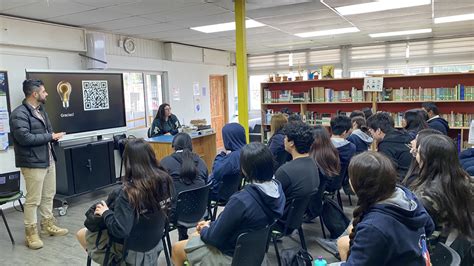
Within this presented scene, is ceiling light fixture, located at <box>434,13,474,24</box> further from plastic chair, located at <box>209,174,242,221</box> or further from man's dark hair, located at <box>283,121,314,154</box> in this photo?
plastic chair, located at <box>209,174,242,221</box>

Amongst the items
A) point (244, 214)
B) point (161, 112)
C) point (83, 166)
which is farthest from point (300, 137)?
point (161, 112)

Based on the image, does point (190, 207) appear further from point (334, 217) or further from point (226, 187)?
point (334, 217)

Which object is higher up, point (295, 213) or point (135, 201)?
point (135, 201)

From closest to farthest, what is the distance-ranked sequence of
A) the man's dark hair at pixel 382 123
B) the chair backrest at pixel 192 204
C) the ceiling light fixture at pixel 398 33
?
1. the chair backrest at pixel 192 204
2. the man's dark hair at pixel 382 123
3. the ceiling light fixture at pixel 398 33

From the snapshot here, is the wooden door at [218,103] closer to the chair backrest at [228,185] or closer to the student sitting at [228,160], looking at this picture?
the student sitting at [228,160]

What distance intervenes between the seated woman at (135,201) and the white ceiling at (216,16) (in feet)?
9.09

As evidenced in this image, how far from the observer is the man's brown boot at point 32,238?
350cm

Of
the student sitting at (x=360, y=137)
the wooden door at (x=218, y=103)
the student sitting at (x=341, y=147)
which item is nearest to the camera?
the student sitting at (x=341, y=147)

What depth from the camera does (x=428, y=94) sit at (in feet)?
19.2

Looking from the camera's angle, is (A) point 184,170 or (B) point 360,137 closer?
(A) point 184,170

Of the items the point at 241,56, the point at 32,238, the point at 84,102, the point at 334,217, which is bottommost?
the point at 32,238

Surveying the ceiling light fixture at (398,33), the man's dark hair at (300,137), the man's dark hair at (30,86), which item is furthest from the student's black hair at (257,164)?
the ceiling light fixture at (398,33)

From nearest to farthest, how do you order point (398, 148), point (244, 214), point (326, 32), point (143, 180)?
point (244, 214), point (143, 180), point (398, 148), point (326, 32)

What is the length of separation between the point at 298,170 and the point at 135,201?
1224 mm
